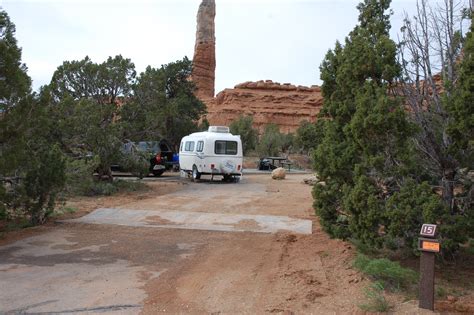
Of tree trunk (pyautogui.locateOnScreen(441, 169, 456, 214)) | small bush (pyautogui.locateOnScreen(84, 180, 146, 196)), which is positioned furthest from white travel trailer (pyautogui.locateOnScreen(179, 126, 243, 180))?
tree trunk (pyautogui.locateOnScreen(441, 169, 456, 214))

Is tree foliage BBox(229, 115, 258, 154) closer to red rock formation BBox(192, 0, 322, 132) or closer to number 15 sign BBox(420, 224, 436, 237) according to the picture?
red rock formation BBox(192, 0, 322, 132)

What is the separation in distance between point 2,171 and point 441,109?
6834 mm

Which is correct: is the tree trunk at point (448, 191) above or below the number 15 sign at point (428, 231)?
above

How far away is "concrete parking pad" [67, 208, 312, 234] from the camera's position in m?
10.3

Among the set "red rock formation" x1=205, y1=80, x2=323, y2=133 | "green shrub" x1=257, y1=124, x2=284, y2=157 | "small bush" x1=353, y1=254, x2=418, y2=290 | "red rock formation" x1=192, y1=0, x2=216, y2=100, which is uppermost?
"red rock formation" x1=192, y1=0, x2=216, y2=100

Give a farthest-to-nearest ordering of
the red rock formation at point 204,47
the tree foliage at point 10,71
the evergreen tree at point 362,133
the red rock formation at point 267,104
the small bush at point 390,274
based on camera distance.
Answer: the red rock formation at point 204,47
the red rock formation at point 267,104
the tree foliage at point 10,71
the evergreen tree at point 362,133
the small bush at point 390,274

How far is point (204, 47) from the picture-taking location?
80000 mm

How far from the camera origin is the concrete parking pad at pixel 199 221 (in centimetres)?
1028

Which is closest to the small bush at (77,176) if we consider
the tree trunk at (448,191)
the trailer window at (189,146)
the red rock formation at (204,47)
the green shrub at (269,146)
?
the tree trunk at (448,191)

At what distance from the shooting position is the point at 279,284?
6004mm

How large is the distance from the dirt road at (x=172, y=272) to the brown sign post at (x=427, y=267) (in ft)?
2.30

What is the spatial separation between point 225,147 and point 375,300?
56.6 feet

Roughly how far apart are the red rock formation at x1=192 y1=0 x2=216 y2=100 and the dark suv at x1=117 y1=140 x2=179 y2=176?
5181 centimetres

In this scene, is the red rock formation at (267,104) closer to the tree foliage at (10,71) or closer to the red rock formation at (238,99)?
the red rock formation at (238,99)
